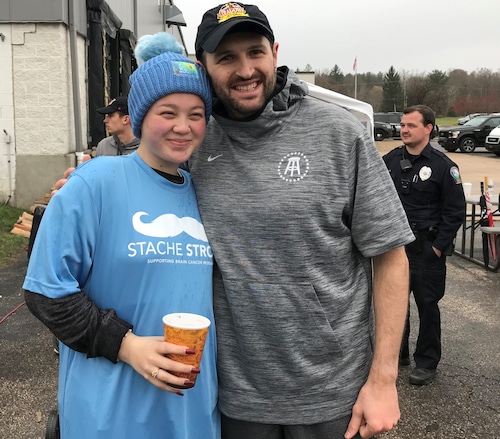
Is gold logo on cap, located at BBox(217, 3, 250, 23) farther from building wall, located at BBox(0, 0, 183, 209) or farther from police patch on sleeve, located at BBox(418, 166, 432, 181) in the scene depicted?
building wall, located at BBox(0, 0, 183, 209)

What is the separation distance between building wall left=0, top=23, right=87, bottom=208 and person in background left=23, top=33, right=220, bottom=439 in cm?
803

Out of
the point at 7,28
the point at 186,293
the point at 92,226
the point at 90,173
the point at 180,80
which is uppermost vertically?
the point at 7,28

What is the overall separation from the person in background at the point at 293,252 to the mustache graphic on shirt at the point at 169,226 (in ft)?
0.16

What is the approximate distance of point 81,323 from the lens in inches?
58.8

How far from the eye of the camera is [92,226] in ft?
5.04

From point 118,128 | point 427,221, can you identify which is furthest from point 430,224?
point 118,128

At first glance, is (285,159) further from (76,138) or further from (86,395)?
(76,138)

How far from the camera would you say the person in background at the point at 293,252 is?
170 cm

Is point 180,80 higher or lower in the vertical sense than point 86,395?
higher

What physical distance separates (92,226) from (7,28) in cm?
875

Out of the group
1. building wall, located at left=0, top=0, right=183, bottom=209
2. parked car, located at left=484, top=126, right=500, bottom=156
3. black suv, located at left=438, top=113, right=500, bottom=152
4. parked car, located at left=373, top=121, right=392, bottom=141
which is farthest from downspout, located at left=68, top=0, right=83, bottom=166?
parked car, located at left=373, top=121, right=392, bottom=141

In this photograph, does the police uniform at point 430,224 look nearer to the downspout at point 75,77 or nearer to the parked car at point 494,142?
the downspout at point 75,77

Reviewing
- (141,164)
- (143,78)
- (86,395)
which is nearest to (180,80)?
(143,78)

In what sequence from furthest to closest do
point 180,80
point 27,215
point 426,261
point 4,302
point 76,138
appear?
point 76,138
point 27,215
point 4,302
point 426,261
point 180,80
